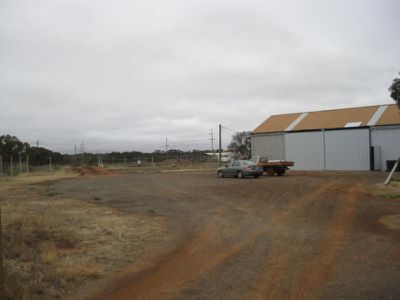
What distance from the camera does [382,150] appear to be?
4269 cm

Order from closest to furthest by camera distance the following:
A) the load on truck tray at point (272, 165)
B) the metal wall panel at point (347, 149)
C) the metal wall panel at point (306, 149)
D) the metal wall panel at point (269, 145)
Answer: the load on truck tray at point (272, 165), the metal wall panel at point (347, 149), the metal wall panel at point (306, 149), the metal wall panel at point (269, 145)

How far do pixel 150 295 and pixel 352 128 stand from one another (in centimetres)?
4186

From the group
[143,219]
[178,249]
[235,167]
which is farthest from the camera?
[235,167]

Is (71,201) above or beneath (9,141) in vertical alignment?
beneath

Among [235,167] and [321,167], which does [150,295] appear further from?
[321,167]

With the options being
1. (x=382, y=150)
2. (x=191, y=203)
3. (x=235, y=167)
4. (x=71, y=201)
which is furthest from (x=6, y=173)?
(x=382, y=150)

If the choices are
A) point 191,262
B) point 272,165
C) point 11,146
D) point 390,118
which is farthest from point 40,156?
point 191,262

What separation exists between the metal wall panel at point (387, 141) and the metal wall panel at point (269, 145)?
1032cm

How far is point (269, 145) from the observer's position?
2025 inches

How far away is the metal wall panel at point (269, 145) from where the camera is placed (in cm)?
5009

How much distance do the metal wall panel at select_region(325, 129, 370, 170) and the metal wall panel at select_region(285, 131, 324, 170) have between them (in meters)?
0.78

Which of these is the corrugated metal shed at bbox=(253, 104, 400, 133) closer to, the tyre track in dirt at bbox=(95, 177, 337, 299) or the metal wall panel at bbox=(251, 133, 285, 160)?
the metal wall panel at bbox=(251, 133, 285, 160)

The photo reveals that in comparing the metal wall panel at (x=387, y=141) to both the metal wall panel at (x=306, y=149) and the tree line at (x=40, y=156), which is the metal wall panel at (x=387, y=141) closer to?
the metal wall panel at (x=306, y=149)

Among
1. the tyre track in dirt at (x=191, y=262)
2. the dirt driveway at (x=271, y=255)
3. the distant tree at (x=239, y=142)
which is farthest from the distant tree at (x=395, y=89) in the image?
the distant tree at (x=239, y=142)
